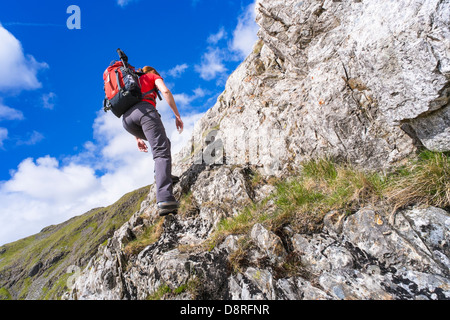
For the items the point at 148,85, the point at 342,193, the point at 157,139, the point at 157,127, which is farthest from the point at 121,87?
the point at 342,193

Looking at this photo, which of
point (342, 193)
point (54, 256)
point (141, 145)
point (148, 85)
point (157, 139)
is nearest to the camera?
point (342, 193)

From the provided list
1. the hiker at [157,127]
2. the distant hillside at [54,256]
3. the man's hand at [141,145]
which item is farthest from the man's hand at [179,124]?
the distant hillside at [54,256]

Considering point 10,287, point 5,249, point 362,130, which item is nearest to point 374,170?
point 362,130

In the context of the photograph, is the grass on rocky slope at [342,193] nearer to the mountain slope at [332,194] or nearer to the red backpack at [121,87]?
the mountain slope at [332,194]

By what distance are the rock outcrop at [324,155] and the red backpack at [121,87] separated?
4.01 m

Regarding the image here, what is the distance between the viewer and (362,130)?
6043 millimetres

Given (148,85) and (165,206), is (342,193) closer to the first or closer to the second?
(165,206)

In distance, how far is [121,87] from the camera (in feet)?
22.2

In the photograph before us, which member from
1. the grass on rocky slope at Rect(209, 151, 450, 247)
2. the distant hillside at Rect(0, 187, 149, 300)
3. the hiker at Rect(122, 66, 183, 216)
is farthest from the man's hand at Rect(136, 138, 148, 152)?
the distant hillside at Rect(0, 187, 149, 300)

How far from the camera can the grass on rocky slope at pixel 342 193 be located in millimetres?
4316

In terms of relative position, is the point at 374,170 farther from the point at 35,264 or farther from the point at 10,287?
the point at 10,287

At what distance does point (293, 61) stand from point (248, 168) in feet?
16.3

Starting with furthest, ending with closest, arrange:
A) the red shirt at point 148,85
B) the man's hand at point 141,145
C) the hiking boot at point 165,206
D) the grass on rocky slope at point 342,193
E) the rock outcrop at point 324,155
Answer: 1. the man's hand at point 141,145
2. the red shirt at point 148,85
3. the hiking boot at point 165,206
4. the grass on rocky slope at point 342,193
5. the rock outcrop at point 324,155

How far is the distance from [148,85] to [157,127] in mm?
1466
